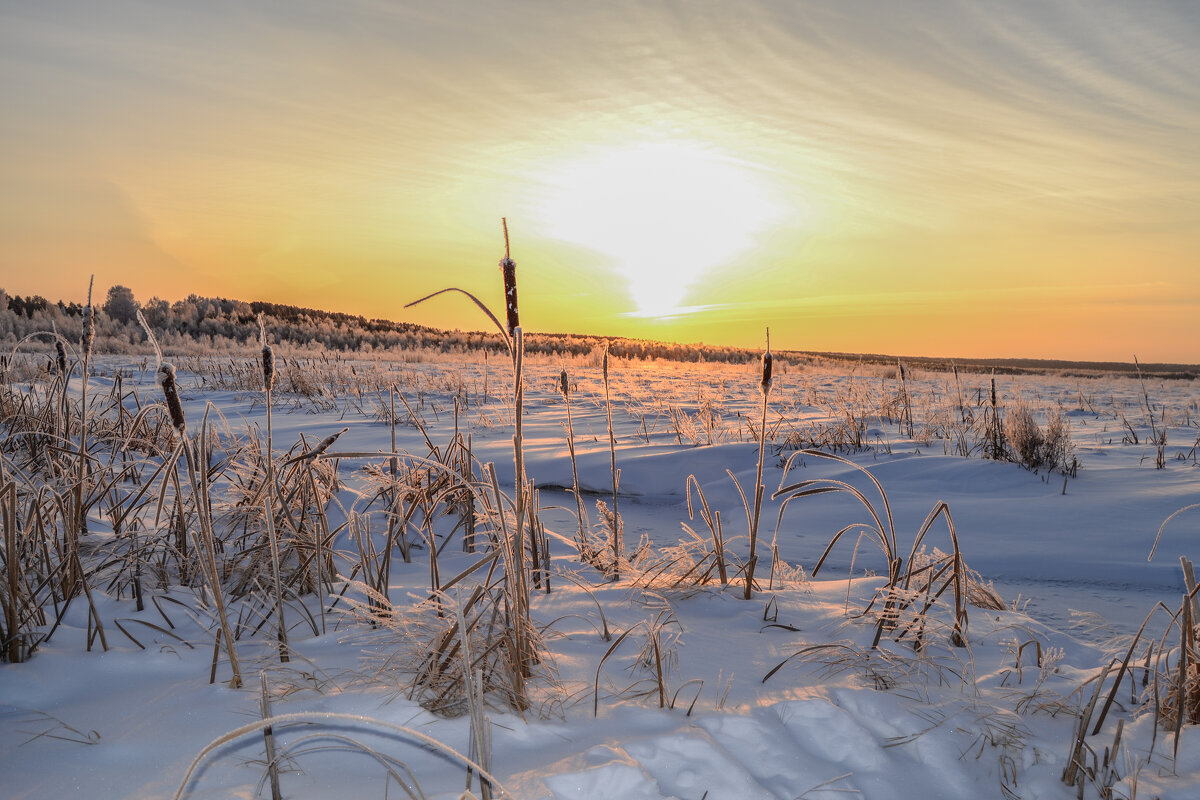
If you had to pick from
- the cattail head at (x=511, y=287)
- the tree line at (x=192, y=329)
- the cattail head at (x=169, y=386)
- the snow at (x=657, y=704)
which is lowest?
the snow at (x=657, y=704)

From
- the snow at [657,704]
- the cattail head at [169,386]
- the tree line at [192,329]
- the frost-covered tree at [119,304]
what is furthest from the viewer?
the frost-covered tree at [119,304]

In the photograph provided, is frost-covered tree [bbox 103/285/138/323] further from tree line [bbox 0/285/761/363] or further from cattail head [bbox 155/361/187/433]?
cattail head [bbox 155/361/187/433]

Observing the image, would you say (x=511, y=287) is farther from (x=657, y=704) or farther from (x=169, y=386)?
(x=657, y=704)

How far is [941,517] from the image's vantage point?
438cm

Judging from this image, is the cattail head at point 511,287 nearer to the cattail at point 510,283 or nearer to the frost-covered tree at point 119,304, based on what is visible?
the cattail at point 510,283

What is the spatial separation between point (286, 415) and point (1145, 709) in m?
8.06

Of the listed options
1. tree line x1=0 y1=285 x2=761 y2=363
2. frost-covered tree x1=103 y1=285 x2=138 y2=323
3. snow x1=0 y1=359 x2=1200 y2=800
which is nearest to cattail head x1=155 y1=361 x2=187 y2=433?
snow x1=0 y1=359 x2=1200 y2=800

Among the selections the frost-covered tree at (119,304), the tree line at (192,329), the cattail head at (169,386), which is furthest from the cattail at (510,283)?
the frost-covered tree at (119,304)

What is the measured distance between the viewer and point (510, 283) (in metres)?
1.40

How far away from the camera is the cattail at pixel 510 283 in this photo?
1.39 meters

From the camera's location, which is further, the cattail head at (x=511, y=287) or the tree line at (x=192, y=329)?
the tree line at (x=192, y=329)

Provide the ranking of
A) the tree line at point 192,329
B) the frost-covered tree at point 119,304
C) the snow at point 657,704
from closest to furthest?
the snow at point 657,704 → the tree line at point 192,329 → the frost-covered tree at point 119,304

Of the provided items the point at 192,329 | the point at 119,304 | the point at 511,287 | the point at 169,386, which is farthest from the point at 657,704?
the point at 119,304

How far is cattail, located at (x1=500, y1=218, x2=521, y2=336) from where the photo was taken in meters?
1.39
